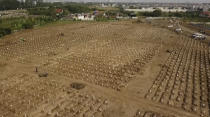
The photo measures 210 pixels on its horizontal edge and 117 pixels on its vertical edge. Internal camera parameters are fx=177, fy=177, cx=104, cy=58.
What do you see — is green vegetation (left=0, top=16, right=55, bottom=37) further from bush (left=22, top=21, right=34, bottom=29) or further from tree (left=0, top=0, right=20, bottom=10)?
tree (left=0, top=0, right=20, bottom=10)

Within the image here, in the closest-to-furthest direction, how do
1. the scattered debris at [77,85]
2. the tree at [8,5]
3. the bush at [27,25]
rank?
the scattered debris at [77,85]
the bush at [27,25]
the tree at [8,5]

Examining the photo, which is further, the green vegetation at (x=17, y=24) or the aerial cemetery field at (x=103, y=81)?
the green vegetation at (x=17, y=24)

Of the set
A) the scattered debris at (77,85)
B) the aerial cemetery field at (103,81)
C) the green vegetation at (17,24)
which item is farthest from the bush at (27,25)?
the scattered debris at (77,85)

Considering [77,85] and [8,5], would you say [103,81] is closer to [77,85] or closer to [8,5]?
[77,85]

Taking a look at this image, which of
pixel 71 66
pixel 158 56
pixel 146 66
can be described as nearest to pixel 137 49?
pixel 158 56

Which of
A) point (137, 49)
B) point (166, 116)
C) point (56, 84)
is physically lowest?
point (166, 116)

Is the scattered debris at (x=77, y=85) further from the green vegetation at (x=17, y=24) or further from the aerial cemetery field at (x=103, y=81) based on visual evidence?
the green vegetation at (x=17, y=24)

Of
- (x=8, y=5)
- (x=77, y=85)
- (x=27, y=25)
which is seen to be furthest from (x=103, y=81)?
(x=8, y=5)

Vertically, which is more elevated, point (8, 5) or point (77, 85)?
point (8, 5)

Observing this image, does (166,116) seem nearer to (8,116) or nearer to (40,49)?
(8,116)
